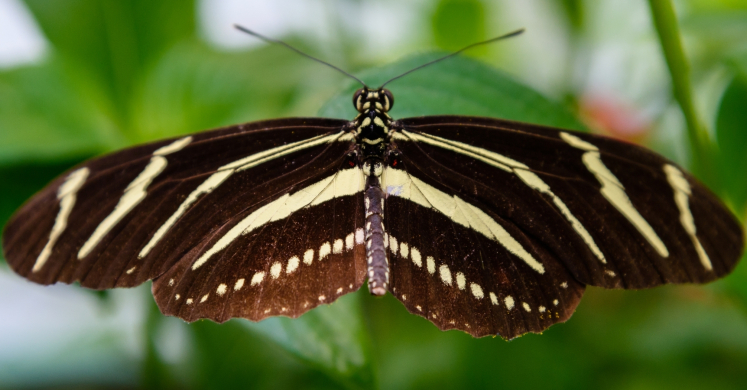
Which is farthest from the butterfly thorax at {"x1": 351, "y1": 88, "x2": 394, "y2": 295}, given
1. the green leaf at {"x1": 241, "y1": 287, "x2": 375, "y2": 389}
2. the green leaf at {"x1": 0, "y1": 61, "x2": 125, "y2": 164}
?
the green leaf at {"x1": 0, "y1": 61, "x2": 125, "y2": 164}

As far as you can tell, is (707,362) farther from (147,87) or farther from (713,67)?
(147,87)

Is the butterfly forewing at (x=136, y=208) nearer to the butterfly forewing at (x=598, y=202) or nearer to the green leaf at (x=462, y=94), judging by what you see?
the green leaf at (x=462, y=94)

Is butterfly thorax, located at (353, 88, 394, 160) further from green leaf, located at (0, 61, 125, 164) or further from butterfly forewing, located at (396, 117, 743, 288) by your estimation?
green leaf, located at (0, 61, 125, 164)

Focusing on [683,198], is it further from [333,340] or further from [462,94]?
[333,340]

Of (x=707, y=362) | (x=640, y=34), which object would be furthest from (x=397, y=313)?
(x=640, y=34)

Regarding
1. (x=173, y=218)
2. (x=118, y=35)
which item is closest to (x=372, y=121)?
(x=173, y=218)

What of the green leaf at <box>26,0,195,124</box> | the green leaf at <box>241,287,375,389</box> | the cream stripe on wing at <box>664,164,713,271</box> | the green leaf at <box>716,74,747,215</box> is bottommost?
the green leaf at <box>241,287,375,389</box>

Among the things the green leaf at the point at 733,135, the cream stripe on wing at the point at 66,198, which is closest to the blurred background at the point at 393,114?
the green leaf at the point at 733,135
